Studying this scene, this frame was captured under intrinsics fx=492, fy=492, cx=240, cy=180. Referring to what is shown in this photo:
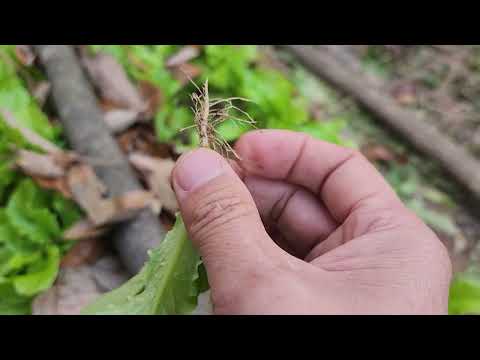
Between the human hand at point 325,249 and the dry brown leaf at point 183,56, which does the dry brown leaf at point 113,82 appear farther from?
the human hand at point 325,249

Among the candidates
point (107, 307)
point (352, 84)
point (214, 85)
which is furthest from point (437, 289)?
point (352, 84)

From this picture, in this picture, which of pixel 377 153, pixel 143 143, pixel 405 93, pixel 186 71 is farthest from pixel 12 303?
pixel 405 93

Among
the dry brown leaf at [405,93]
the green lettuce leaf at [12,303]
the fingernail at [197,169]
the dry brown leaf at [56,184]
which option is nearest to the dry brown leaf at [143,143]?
the dry brown leaf at [56,184]

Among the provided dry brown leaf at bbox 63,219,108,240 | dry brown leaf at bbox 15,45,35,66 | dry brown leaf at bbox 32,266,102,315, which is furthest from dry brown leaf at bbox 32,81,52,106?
dry brown leaf at bbox 32,266,102,315

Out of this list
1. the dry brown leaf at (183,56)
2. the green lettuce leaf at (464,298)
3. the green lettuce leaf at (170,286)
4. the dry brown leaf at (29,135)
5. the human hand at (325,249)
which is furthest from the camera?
the dry brown leaf at (183,56)

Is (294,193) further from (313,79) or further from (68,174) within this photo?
(313,79)

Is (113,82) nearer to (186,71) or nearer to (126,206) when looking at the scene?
(186,71)
